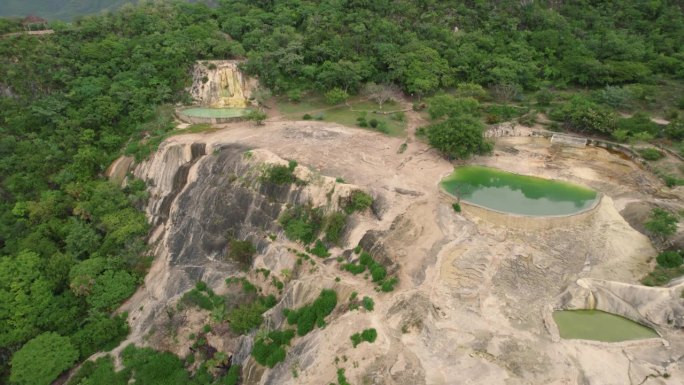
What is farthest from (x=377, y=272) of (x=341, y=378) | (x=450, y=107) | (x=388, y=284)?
(x=450, y=107)

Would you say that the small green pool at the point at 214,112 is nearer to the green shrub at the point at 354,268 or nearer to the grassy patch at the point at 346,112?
the grassy patch at the point at 346,112

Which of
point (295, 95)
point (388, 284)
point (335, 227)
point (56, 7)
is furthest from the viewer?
point (56, 7)

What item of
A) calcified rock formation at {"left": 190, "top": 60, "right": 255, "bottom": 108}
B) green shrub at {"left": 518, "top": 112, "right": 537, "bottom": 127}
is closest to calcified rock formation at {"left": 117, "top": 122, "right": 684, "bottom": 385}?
green shrub at {"left": 518, "top": 112, "right": 537, "bottom": 127}

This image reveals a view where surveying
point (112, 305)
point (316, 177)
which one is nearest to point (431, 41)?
point (316, 177)

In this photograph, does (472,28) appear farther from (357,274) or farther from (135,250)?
(135,250)

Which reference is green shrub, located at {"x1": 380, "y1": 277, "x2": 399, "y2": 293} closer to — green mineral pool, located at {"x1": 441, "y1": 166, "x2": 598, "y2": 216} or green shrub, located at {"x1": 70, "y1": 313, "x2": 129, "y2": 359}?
green mineral pool, located at {"x1": 441, "y1": 166, "x2": 598, "y2": 216}

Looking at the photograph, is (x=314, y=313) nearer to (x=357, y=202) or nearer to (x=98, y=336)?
(x=357, y=202)

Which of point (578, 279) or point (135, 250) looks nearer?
point (578, 279)
